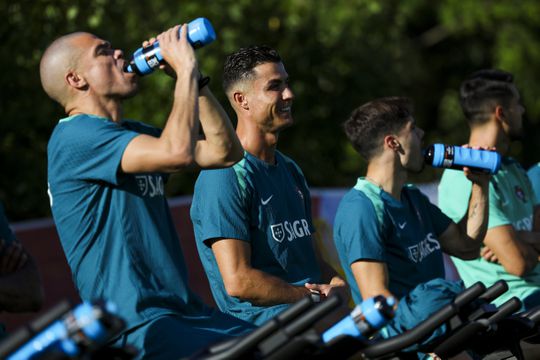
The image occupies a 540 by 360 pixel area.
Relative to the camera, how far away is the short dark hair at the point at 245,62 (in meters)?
5.52

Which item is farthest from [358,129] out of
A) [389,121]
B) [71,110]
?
[71,110]

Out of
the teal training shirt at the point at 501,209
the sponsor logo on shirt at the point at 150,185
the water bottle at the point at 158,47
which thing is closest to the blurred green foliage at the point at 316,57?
the teal training shirt at the point at 501,209

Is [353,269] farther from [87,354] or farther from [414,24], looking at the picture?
[414,24]

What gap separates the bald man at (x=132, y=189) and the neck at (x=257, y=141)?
84 centimetres

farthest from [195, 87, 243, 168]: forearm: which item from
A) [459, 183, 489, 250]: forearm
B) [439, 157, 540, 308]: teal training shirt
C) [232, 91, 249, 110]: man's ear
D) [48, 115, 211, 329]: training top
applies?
[439, 157, 540, 308]: teal training shirt

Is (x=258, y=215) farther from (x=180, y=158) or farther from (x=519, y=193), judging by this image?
(x=519, y=193)

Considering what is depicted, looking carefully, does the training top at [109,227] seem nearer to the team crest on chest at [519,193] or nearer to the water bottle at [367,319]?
the water bottle at [367,319]

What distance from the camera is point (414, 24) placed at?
18812 mm

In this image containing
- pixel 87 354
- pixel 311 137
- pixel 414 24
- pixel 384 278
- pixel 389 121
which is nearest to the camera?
pixel 87 354

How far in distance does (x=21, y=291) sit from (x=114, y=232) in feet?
1.56

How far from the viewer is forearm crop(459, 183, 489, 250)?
6.02m

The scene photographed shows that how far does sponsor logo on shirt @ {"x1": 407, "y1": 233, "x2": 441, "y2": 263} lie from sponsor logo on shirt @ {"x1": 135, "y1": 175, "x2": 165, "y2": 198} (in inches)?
58.6

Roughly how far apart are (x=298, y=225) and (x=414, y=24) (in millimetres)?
13879

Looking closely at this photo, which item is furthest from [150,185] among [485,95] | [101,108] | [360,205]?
[485,95]
